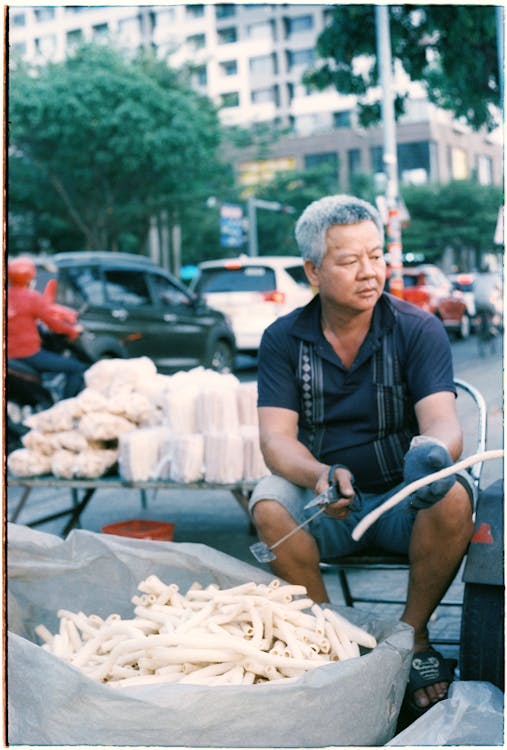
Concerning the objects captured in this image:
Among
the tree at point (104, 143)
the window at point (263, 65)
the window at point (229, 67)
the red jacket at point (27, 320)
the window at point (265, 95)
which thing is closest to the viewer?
the red jacket at point (27, 320)

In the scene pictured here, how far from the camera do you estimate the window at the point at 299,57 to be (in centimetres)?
5867

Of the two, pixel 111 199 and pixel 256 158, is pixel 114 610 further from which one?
pixel 256 158

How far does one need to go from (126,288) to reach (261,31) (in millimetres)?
51204

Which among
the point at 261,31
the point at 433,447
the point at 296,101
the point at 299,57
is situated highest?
the point at 261,31

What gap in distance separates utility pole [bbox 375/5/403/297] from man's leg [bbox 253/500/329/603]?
1046 centimetres

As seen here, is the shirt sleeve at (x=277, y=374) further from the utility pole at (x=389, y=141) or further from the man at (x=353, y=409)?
the utility pole at (x=389, y=141)

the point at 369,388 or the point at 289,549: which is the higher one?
the point at 369,388

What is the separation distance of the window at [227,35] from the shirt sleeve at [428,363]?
56.4 meters

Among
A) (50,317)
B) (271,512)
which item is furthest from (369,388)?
(50,317)

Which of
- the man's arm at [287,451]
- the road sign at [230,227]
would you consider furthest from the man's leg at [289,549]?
the road sign at [230,227]

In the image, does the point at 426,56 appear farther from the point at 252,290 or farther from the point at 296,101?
the point at 296,101

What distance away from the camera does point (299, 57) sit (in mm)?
59344

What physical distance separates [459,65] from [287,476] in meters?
10.5

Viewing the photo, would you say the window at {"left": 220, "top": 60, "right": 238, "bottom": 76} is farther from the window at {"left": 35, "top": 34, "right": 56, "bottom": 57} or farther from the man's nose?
the man's nose
